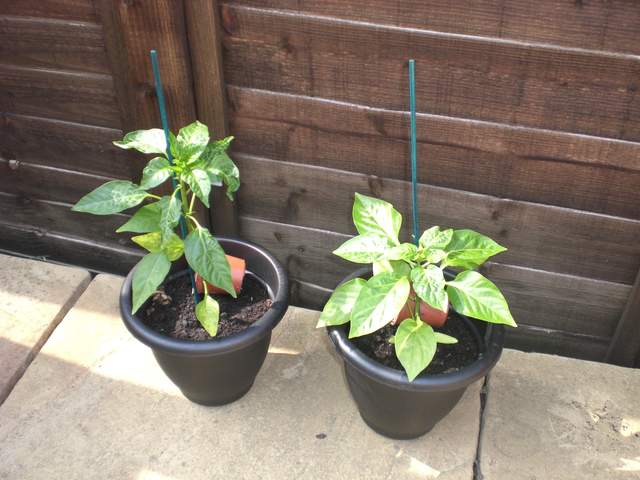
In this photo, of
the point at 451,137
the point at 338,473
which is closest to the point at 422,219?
the point at 451,137

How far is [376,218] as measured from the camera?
158cm

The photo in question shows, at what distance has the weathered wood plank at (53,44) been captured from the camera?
182cm

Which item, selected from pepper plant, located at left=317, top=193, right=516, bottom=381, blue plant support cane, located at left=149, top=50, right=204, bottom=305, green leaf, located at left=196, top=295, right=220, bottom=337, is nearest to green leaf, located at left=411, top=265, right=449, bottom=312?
pepper plant, located at left=317, top=193, right=516, bottom=381

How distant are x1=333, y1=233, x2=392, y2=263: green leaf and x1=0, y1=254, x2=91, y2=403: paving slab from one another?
1.06m

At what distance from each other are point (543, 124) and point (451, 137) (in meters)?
0.22

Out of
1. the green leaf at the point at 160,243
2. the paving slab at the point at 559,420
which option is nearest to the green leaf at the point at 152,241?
the green leaf at the point at 160,243

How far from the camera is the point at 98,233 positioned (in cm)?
226

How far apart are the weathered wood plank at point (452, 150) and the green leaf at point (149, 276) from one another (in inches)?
18.5

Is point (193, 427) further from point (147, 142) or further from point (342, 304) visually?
point (147, 142)

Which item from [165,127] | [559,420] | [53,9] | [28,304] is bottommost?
[559,420]

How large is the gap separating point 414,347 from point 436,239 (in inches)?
9.7

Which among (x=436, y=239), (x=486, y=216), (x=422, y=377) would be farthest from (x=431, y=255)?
(x=486, y=216)

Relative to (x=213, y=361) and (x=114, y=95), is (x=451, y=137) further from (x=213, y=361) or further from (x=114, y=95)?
(x=114, y=95)

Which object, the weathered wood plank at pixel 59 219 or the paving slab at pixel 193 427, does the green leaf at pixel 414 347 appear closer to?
the paving slab at pixel 193 427
